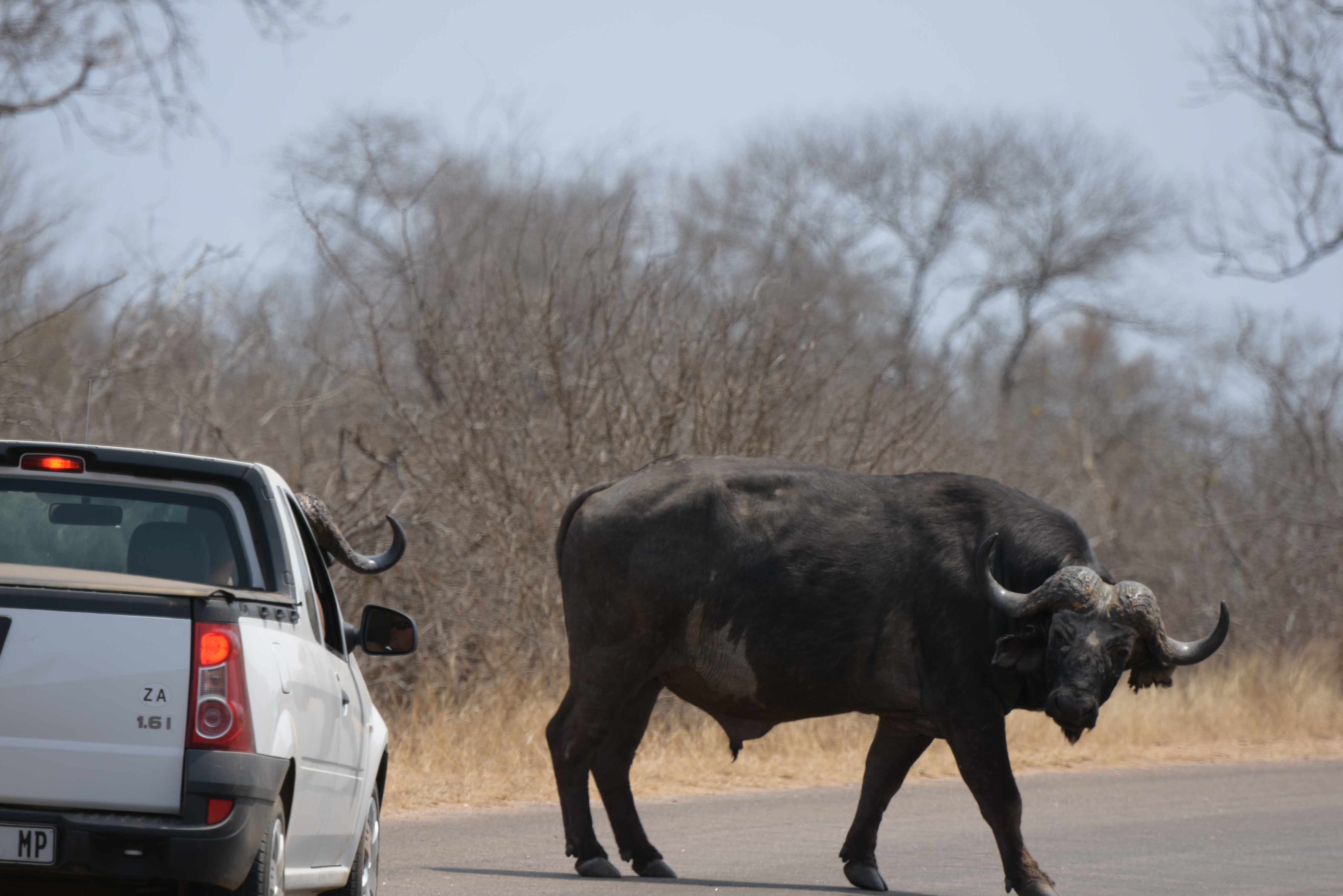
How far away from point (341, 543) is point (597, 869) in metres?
2.26

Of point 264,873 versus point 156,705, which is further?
point 264,873

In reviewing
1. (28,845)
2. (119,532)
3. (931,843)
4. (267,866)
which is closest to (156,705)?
(28,845)

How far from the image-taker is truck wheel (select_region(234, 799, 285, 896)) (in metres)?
4.73

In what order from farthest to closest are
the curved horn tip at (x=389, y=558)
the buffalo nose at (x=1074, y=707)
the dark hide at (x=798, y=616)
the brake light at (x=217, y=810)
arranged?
the dark hide at (x=798, y=616) < the buffalo nose at (x=1074, y=707) < the curved horn tip at (x=389, y=558) < the brake light at (x=217, y=810)

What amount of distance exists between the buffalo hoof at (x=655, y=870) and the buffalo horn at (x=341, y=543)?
213cm

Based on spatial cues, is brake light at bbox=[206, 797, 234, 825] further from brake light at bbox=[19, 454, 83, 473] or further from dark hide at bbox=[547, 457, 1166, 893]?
dark hide at bbox=[547, 457, 1166, 893]

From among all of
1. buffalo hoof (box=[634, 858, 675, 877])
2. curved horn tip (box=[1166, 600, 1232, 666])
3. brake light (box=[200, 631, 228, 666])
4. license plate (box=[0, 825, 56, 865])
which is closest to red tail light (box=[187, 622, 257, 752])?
brake light (box=[200, 631, 228, 666])

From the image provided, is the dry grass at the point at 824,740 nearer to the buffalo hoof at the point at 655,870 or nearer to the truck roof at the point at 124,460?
the buffalo hoof at the point at 655,870

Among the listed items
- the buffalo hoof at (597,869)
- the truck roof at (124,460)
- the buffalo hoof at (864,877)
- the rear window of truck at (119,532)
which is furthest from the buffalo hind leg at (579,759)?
the truck roof at (124,460)

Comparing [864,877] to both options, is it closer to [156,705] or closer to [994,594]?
[994,594]

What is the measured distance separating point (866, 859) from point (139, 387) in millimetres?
11874

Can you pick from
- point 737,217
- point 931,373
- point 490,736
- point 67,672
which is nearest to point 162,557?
point 67,672

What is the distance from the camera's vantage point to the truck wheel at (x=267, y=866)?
15.5ft

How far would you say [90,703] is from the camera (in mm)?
4465
